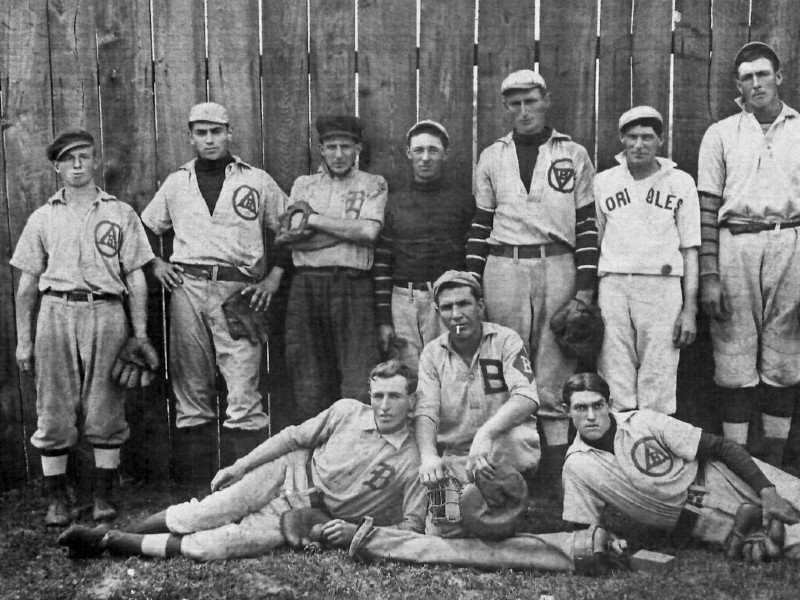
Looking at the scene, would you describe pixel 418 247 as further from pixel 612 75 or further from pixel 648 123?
pixel 612 75

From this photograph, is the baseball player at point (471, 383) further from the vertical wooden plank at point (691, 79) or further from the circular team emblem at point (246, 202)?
the vertical wooden plank at point (691, 79)

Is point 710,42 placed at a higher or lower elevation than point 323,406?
higher

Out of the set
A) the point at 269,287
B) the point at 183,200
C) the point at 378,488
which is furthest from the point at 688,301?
the point at 183,200

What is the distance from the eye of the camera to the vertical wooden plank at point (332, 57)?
532cm

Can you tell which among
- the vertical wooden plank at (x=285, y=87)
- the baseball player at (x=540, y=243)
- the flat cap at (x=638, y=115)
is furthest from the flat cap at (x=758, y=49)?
the vertical wooden plank at (x=285, y=87)

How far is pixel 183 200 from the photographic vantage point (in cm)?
512

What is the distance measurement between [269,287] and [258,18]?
1.66m

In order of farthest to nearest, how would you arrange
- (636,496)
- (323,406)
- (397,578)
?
(323,406)
(636,496)
(397,578)

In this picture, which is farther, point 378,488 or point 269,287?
point 269,287

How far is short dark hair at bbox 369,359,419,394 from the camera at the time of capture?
4465 millimetres

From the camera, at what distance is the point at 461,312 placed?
451 centimetres

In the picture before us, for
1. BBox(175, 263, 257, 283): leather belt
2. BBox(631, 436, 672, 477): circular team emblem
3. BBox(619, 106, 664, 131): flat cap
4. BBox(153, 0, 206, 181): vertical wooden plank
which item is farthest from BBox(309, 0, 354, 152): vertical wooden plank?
BBox(631, 436, 672, 477): circular team emblem

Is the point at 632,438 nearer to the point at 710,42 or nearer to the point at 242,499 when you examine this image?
the point at 242,499

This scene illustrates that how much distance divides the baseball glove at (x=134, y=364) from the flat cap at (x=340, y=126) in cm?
159
